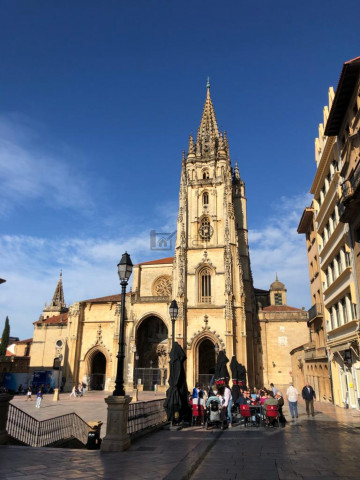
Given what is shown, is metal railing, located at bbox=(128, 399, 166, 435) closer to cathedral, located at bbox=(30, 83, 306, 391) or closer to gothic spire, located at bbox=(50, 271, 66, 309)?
cathedral, located at bbox=(30, 83, 306, 391)

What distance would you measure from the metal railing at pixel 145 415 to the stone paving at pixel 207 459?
1.44 feet

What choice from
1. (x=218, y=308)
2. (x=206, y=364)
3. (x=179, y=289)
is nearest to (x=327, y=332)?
(x=218, y=308)

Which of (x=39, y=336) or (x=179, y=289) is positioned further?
(x=39, y=336)

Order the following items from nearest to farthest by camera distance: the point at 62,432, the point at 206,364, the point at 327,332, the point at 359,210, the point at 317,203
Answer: the point at 62,432
the point at 359,210
the point at 327,332
the point at 317,203
the point at 206,364

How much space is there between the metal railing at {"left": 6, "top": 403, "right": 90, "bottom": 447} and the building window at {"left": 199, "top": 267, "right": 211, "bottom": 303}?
26326 mm

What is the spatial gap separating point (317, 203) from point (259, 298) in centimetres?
3523

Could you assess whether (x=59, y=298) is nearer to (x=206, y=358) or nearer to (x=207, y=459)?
(x=206, y=358)

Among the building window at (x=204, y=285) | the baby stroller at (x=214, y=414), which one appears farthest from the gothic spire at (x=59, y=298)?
the baby stroller at (x=214, y=414)

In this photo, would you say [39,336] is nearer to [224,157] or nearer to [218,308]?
[218,308]

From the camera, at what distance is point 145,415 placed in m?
11.1

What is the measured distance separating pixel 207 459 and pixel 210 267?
33058mm

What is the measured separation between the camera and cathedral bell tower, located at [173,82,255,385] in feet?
123

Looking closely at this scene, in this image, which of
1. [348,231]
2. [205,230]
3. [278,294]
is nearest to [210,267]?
[205,230]

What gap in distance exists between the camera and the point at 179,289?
39.2 m
